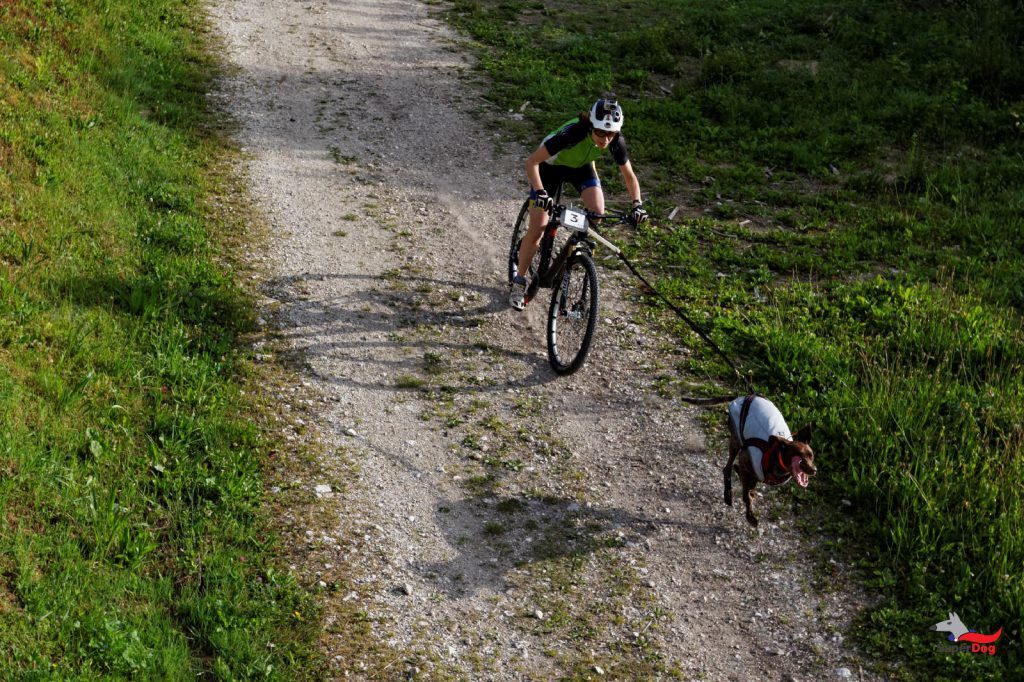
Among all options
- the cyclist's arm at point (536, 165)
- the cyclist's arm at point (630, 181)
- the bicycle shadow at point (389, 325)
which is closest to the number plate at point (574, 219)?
the cyclist's arm at point (536, 165)

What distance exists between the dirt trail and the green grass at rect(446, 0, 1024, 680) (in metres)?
0.84

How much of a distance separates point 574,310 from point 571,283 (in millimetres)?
308

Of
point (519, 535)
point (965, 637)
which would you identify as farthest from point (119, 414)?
point (965, 637)

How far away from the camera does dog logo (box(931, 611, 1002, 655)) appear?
235 inches

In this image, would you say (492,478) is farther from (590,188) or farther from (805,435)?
(590,188)

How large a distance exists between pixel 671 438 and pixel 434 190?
688 centimetres

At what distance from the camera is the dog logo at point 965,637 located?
5.96 m

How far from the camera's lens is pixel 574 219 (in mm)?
8477

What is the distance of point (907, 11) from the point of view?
21375 mm

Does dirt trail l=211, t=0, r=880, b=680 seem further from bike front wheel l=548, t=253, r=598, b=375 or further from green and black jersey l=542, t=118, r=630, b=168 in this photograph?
green and black jersey l=542, t=118, r=630, b=168

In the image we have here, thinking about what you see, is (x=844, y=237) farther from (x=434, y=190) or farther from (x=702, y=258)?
(x=434, y=190)

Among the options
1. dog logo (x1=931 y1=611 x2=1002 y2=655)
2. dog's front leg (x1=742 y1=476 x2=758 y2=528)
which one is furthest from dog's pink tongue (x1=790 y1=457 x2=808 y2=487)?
dog logo (x1=931 y1=611 x2=1002 y2=655)

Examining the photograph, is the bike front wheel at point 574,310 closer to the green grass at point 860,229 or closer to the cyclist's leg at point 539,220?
the cyclist's leg at point 539,220

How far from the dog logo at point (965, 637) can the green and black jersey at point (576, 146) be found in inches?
211
